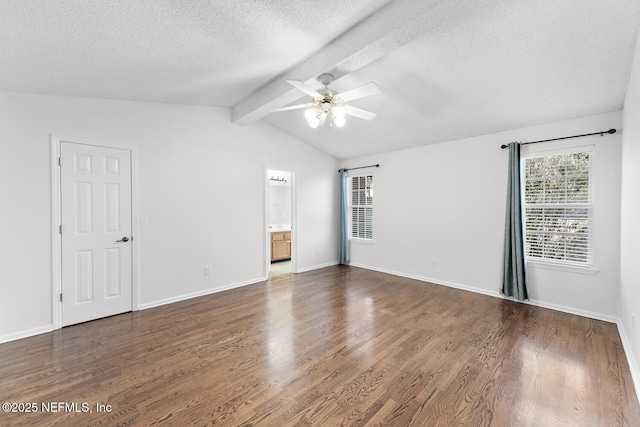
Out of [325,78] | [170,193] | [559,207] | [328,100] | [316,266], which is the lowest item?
[316,266]

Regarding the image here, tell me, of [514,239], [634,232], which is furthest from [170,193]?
[634,232]

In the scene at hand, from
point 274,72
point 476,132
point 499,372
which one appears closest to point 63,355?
point 274,72

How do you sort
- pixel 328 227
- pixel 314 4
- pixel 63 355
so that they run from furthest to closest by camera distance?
pixel 328 227 < pixel 63 355 < pixel 314 4

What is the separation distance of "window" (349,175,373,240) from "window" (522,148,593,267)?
275 cm

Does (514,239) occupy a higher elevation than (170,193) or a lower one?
lower

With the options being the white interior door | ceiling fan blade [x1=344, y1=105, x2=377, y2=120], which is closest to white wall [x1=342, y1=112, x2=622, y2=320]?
ceiling fan blade [x1=344, y1=105, x2=377, y2=120]

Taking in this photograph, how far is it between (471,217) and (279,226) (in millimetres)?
4341

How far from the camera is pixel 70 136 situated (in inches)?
122

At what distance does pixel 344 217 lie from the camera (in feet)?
20.6

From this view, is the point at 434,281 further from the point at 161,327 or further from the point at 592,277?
the point at 161,327

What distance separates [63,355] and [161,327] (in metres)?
0.80

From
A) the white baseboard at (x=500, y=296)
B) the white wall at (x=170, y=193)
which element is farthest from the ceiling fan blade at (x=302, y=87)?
the white baseboard at (x=500, y=296)

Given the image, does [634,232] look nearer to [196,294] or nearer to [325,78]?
[325,78]

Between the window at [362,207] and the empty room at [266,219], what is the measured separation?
91cm
